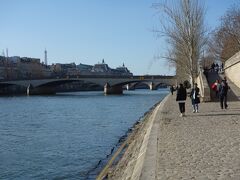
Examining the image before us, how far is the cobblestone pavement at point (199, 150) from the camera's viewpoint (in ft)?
29.1

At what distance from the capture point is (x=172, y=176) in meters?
8.64

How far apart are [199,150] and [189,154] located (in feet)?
1.98

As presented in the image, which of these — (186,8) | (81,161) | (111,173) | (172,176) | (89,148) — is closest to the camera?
(172,176)

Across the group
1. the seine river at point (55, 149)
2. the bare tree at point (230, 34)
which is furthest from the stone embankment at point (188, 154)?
the bare tree at point (230, 34)

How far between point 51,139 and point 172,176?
15964mm

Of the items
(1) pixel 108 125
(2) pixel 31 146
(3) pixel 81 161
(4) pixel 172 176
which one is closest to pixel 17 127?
(1) pixel 108 125

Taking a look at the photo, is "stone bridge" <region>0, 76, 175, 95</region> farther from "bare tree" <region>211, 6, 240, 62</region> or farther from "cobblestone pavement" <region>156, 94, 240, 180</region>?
"cobblestone pavement" <region>156, 94, 240, 180</region>

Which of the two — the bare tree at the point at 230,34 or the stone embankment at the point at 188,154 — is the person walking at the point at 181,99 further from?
the bare tree at the point at 230,34

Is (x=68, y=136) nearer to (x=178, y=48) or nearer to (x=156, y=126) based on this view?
(x=156, y=126)

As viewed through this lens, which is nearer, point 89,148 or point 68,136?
point 89,148

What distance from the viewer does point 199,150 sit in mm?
11453

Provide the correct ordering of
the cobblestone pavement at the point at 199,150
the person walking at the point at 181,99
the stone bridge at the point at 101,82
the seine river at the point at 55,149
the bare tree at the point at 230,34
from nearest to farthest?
the cobblestone pavement at the point at 199,150, the seine river at the point at 55,149, the person walking at the point at 181,99, the bare tree at the point at 230,34, the stone bridge at the point at 101,82

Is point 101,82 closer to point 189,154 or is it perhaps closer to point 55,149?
point 55,149

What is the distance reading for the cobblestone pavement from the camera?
29.1 feet
